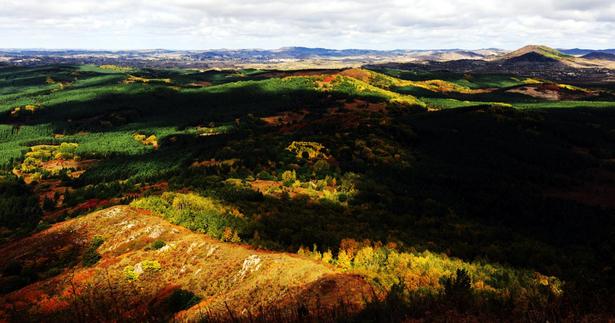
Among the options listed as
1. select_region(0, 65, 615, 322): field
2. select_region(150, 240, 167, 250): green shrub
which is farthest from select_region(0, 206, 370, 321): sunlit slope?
select_region(0, 65, 615, 322): field

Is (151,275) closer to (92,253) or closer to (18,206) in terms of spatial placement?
(92,253)

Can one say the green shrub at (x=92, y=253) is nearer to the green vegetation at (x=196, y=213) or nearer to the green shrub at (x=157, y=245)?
the green shrub at (x=157, y=245)

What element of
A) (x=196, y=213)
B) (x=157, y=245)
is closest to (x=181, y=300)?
(x=157, y=245)

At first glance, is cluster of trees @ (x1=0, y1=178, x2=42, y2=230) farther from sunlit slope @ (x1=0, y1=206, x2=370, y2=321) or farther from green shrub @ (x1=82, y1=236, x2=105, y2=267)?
green shrub @ (x1=82, y1=236, x2=105, y2=267)

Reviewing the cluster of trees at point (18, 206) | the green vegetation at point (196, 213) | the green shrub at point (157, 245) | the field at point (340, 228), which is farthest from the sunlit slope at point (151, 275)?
the cluster of trees at point (18, 206)

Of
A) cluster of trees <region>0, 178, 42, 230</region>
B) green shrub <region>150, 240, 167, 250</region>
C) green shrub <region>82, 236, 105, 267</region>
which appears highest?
green shrub <region>150, 240, 167, 250</region>

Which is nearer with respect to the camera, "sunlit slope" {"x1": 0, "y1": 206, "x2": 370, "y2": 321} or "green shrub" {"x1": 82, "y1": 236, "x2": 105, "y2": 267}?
"sunlit slope" {"x1": 0, "y1": 206, "x2": 370, "y2": 321}

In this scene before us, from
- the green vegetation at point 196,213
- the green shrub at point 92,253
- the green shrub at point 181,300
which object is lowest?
the green shrub at point 92,253

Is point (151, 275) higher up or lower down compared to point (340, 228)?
lower down

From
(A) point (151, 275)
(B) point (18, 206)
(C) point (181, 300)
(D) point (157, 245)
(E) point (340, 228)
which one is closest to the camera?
(C) point (181, 300)
